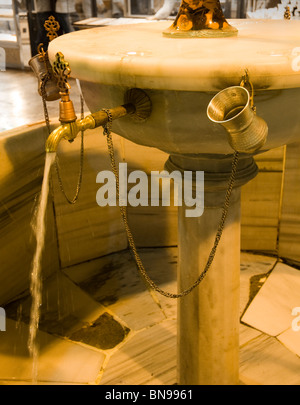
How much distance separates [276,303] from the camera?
1829 mm

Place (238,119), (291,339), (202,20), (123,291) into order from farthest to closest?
(123,291) → (291,339) → (202,20) → (238,119)

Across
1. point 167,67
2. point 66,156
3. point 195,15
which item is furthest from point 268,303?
point 167,67

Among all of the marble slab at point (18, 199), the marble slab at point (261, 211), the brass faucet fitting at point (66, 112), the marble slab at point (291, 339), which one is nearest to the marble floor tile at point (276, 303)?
the marble slab at point (291, 339)

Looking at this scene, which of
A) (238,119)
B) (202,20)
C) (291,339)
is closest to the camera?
(238,119)

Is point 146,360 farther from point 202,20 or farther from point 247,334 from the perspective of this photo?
point 202,20

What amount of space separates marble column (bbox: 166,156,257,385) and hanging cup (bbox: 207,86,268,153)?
227mm

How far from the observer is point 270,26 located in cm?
121

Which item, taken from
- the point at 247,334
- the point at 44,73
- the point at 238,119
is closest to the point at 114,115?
the point at 238,119

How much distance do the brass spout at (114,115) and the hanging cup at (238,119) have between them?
143 millimetres

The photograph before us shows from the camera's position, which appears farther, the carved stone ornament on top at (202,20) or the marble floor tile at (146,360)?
the marble floor tile at (146,360)

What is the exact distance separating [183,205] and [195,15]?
41 cm

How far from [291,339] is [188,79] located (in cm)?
118

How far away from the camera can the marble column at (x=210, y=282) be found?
3.47ft

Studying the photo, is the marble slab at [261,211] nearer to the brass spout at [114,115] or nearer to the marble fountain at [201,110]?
the marble fountain at [201,110]
